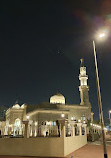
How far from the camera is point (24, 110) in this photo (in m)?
51.3

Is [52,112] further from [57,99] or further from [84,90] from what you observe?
[84,90]

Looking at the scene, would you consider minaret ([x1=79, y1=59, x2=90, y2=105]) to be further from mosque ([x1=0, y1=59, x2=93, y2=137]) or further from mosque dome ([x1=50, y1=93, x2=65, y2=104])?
mosque dome ([x1=50, y1=93, x2=65, y2=104])

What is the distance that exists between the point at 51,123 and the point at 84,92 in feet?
58.5

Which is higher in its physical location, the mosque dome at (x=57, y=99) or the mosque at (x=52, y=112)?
the mosque dome at (x=57, y=99)

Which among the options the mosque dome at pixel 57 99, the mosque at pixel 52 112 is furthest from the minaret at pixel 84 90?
the mosque dome at pixel 57 99

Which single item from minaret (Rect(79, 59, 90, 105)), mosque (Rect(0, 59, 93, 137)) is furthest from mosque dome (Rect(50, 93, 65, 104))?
minaret (Rect(79, 59, 90, 105))

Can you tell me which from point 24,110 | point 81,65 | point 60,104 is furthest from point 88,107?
point 24,110

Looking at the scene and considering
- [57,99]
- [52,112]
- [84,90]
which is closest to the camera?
[52,112]

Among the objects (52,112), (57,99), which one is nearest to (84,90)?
(57,99)

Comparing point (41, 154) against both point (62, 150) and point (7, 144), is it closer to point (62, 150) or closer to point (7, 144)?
point (62, 150)

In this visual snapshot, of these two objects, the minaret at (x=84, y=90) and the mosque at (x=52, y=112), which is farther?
the minaret at (x=84, y=90)

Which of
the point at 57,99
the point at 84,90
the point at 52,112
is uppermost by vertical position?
the point at 84,90

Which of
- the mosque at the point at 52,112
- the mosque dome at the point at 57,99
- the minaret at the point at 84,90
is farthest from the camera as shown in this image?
the minaret at the point at 84,90

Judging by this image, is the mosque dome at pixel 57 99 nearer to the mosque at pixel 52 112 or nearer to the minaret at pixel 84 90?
the mosque at pixel 52 112
